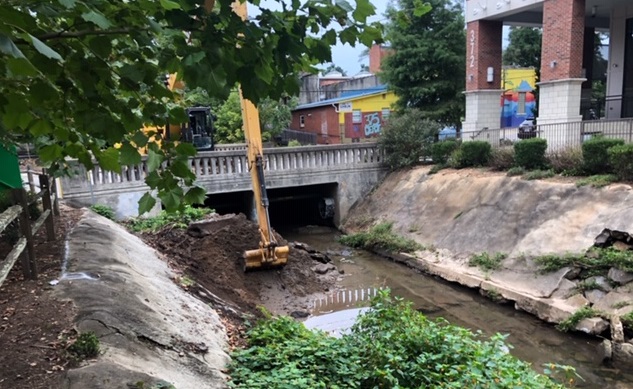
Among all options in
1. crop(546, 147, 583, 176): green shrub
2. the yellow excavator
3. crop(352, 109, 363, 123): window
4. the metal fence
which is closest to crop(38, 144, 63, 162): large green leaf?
the yellow excavator

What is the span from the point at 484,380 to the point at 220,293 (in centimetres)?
630

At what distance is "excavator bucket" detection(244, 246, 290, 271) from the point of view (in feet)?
36.8

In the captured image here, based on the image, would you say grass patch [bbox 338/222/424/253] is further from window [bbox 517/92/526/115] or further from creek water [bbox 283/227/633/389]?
window [bbox 517/92/526/115]

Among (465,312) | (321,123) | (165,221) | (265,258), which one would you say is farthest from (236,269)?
(321,123)

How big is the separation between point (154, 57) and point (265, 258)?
9308mm

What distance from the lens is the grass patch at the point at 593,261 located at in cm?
908

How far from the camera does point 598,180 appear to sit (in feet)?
37.5

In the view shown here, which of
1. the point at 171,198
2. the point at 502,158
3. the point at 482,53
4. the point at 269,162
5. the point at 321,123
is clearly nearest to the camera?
the point at 171,198

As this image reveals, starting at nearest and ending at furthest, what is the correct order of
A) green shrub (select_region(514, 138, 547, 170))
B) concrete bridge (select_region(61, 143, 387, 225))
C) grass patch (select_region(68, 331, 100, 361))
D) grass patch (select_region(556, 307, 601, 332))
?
grass patch (select_region(68, 331, 100, 361))
grass patch (select_region(556, 307, 601, 332))
green shrub (select_region(514, 138, 547, 170))
concrete bridge (select_region(61, 143, 387, 225))

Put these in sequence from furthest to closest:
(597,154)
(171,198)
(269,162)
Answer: (269,162), (597,154), (171,198)

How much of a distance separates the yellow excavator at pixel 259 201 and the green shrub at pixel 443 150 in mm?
8395

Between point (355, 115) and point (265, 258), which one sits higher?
point (355, 115)

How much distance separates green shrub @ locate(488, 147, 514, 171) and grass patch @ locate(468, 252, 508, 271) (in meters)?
4.10

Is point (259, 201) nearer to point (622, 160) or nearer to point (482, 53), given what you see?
point (622, 160)
